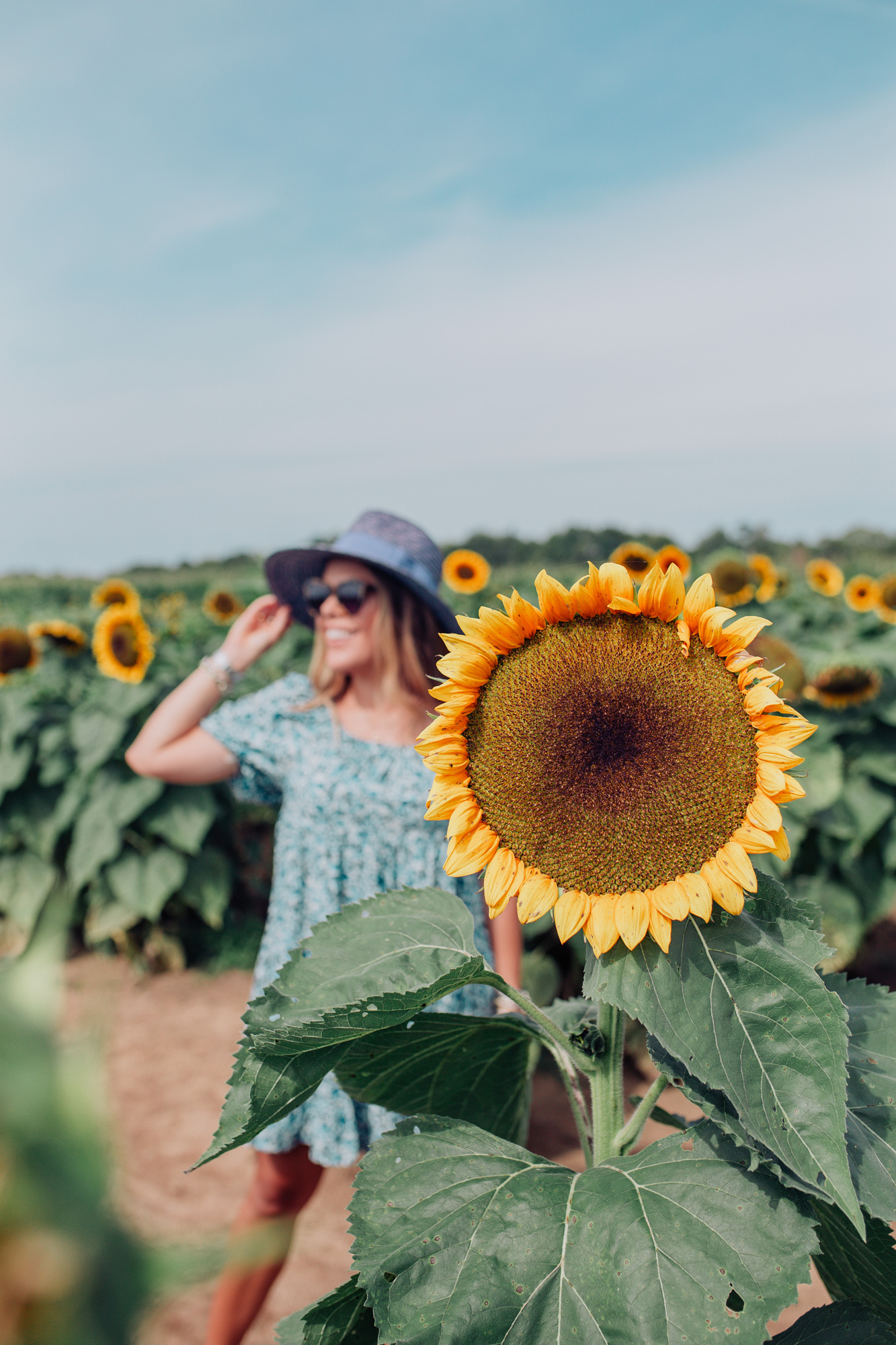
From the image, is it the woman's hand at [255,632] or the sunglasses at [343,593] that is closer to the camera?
the sunglasses at [343,593]

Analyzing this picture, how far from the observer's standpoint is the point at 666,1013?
0.86 metres

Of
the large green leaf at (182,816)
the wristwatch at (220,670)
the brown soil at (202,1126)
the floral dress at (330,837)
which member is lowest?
the brown soil at (202,1126)

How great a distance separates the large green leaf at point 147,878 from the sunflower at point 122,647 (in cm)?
105

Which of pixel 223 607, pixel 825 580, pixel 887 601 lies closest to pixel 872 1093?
pixel 223 607

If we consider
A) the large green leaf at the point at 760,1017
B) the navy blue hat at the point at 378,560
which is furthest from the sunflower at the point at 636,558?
the large green leaf at the point at 760,1017

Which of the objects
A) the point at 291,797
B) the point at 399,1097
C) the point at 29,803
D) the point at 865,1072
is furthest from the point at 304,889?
the point at 29,803

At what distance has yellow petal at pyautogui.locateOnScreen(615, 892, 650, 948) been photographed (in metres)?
0.87

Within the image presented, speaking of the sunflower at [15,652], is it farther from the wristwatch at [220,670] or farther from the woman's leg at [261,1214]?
the woman's leg at [261,1214]

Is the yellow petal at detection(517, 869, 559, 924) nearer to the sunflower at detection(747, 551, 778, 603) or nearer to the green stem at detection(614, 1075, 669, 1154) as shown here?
the green stem at detection(614, 1075, 669, 1154)

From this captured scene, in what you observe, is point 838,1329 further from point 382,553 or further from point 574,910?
point 382,553

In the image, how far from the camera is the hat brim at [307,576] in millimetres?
2971

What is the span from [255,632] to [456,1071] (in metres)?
2.16

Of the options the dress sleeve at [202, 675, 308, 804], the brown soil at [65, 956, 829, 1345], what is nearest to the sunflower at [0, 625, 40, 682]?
the brown soil at [65, 956, 829, 1345]

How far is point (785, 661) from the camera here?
Answer: 511 cm
